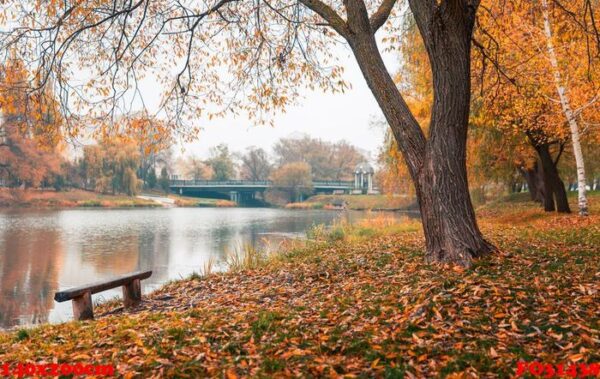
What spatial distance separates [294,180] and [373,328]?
2060 inches

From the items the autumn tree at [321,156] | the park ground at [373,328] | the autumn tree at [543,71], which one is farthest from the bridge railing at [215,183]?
the park ground at [373,328]

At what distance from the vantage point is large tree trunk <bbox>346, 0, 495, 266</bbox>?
589cm

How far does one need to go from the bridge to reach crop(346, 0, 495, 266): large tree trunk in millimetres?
51075

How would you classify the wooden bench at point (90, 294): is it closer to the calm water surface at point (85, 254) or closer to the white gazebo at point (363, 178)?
the calm water surface at point (85, 254)

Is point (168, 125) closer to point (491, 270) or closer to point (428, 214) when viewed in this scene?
point (428, 214)

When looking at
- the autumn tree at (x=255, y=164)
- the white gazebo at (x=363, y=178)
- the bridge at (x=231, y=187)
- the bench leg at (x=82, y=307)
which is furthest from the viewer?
the autumn tree at (x=255, y=164)

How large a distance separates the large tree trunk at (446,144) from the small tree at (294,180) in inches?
1963

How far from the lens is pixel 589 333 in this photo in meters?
3.59

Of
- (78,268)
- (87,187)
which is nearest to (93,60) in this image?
(78,268)

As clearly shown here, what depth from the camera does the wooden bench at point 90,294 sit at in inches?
223

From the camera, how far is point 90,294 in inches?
239

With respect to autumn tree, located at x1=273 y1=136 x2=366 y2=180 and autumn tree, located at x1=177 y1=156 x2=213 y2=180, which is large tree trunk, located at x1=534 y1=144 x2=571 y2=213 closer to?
autumn tree, located at x1=273 y1=136 x2=366 y2=180

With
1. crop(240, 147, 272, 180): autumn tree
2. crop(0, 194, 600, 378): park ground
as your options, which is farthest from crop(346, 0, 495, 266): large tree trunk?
crop(240, 147, 272, 180): autumn tree

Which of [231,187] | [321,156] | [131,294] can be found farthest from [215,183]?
[131,294]
